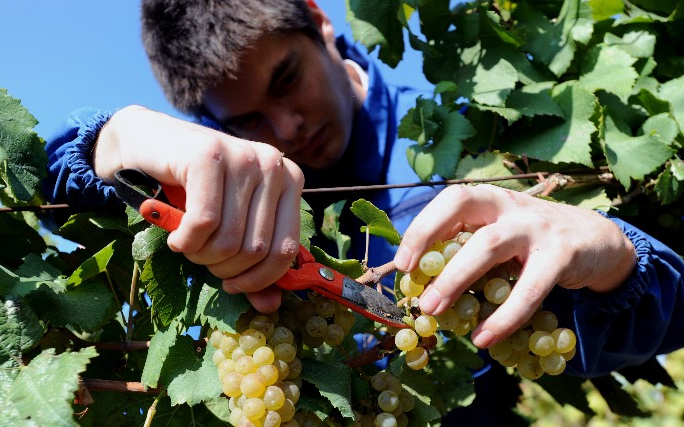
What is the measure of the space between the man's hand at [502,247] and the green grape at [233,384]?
0.79 ft

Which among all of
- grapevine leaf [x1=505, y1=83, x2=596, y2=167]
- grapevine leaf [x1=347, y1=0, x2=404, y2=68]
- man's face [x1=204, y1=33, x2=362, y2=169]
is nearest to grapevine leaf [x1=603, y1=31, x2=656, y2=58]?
grapevine leaf [x1=505, y1=83, x2=596, y2=167]

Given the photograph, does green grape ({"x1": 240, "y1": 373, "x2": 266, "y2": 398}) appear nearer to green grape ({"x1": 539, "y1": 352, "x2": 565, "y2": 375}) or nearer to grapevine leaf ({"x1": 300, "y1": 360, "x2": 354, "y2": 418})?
grapevine leaf ({"x1": 300, "y1": 360, "x2": 354, "y2": 418})

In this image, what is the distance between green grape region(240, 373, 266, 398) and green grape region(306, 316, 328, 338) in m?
0.11

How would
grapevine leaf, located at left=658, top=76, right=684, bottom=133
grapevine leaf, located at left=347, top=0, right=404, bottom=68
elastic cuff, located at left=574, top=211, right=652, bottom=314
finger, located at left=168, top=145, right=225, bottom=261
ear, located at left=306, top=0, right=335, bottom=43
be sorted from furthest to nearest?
ear, located at left=306, top=0, right=335, bottom=43 → grapevine leaf, located at left=347, top=0, right=404, bottom=68 → grapevine leaf, located at left=658, top=76, right=684, bottom=133 → elastic cuff, located at left=574, top=211, right=652, bottom=314 → finger, located at left=168, top=145, right=225, bottom=261

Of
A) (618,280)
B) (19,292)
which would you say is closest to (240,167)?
(19,292)

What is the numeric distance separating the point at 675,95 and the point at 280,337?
1.12m

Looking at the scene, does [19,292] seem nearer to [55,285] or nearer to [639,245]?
[55,285]

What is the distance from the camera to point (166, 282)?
2.59 feet

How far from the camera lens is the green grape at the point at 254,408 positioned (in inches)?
26.7

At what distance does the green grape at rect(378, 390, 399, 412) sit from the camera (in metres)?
0.79

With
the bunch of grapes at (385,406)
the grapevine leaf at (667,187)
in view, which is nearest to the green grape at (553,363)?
the bunch of grapes at (385,406)

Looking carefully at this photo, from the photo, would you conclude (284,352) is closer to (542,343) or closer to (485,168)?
(542,343)

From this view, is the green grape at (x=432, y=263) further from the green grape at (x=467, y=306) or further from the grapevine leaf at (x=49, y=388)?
the grapevine leaf at (x=49, y=388)

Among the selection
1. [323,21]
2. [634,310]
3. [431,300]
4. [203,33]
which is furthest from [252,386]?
[323,21]
